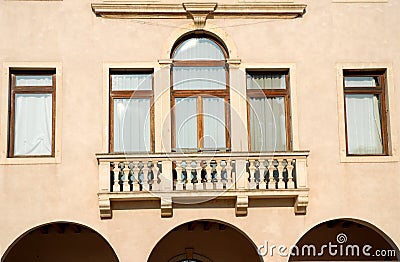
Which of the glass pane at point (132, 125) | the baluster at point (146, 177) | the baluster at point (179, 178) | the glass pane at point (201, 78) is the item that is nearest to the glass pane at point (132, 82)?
the glass pane at point (132, 125)

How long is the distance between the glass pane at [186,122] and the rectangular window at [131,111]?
56cm

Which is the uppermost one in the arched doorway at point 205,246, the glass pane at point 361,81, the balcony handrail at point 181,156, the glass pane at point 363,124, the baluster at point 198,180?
the glass pane at point 361,81

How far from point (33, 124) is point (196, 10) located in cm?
423

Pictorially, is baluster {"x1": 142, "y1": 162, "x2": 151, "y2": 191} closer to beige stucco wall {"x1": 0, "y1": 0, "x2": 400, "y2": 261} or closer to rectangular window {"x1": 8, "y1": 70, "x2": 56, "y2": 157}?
beige stucco wall {"x1": 0, "y1": 0, "x2": 400, "y2": 261}

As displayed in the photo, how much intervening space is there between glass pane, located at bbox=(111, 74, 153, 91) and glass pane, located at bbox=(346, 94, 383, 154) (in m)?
4.34

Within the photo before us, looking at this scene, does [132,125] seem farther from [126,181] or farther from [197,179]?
[197,179]

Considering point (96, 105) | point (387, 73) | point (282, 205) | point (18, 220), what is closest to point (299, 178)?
point (282, 205)

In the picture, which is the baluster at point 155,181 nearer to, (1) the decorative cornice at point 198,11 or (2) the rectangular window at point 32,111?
Result: (2) the rectangular window at point 32,111

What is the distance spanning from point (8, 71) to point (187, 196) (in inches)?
181

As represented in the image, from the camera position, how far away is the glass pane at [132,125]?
1598 centimetres

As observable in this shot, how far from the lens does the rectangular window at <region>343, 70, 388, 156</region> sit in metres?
16.2

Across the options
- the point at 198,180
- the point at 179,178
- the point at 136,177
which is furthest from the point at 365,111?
the point at 136,177

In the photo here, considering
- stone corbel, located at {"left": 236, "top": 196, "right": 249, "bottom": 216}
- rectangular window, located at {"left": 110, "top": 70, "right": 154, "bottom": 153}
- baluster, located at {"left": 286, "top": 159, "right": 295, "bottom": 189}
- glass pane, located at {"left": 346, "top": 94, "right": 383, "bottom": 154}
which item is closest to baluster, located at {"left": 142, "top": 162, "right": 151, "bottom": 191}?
rectangular window, located at {"left": 110, "top": 70, "right": 154, "bottom": 153}

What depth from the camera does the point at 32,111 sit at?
52.4ft
